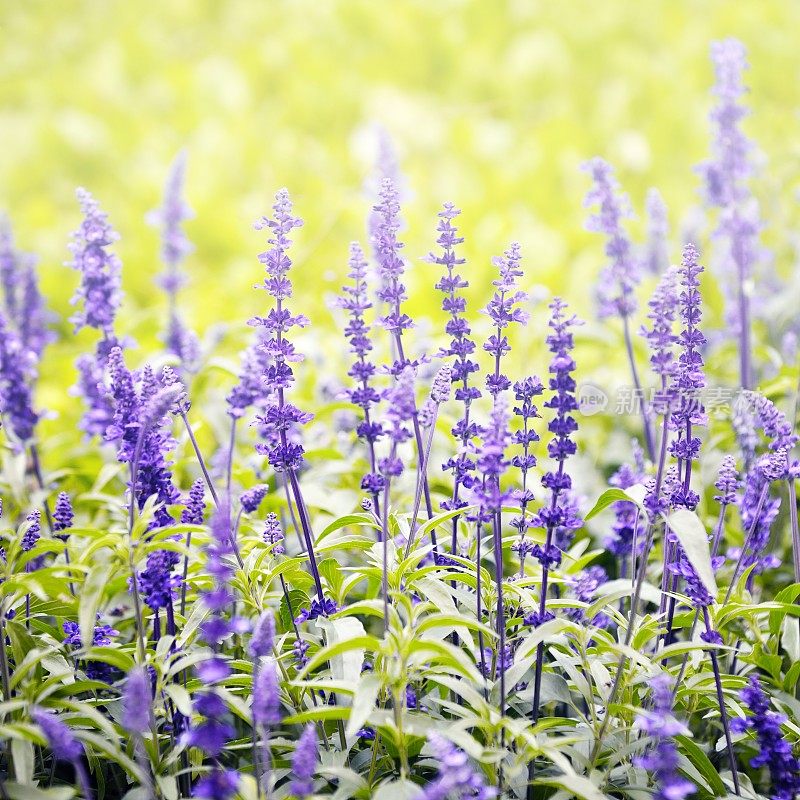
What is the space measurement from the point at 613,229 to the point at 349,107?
4750mm

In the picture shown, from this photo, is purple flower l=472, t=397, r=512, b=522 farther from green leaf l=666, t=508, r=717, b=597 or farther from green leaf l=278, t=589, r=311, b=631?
green leaf l=278, t=589, r=311, b=631

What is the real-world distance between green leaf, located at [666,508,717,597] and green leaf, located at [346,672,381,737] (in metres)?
0.55

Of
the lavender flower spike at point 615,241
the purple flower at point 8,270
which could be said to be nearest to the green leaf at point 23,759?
the lavender flower spike at point 615,241

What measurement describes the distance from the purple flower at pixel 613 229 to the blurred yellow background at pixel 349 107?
3244 millimetres

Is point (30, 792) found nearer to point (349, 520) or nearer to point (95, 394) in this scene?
point (349, 520)

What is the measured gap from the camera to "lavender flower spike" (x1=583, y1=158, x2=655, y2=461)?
2.68 metres

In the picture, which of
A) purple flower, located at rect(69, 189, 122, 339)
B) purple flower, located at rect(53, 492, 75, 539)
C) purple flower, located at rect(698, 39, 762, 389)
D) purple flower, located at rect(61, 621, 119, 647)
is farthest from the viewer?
purple flower, located at rect(698, 39, 762, 389)

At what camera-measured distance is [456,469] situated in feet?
5.97

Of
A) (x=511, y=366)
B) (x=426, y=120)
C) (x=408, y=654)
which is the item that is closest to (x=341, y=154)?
(x=426, y=120)

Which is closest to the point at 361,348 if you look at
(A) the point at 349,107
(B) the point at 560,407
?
(B) the point at 560,407

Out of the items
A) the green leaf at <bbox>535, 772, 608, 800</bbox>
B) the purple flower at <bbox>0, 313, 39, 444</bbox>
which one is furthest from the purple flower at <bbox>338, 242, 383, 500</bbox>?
the purple flower at <bbox>0, 313, 39, 444</bbox>

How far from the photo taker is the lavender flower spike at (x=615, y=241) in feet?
8.79

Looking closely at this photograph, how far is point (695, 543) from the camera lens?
58.1 inches

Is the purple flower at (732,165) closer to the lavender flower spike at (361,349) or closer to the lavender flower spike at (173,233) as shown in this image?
the lavender flower spike at (361,349)
